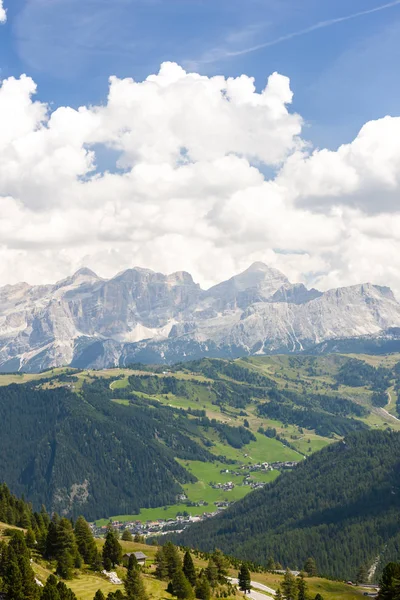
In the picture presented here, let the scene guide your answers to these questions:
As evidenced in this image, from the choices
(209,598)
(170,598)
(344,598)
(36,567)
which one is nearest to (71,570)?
(36,567)

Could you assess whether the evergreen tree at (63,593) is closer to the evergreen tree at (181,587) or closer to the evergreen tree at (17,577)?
the evergreen tree at (17,577)

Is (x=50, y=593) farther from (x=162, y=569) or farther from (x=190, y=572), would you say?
(x=162, y=569)

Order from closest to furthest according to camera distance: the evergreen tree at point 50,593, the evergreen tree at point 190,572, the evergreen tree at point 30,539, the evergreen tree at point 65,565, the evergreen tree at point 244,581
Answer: the evergreen tree at point 50,593 < the evergreen tree at point 65,565 < the evergreen tree at point 30,539 < the evergreen tree at point 190,572 < the evergreen tree at point 244,581

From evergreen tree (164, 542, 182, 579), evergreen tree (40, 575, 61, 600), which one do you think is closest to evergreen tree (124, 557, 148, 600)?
evergreen tree (40, 575, 61, 600)

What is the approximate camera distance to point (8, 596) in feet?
317

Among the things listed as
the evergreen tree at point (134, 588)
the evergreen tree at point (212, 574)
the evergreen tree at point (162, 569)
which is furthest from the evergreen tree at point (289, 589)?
the evergreen tree at point (134, 588)

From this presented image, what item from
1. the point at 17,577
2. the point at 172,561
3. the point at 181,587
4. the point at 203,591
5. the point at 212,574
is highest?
the point at 17,577

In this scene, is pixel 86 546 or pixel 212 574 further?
pixel 212 574

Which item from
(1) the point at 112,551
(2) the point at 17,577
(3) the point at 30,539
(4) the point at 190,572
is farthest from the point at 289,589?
(2) the point at 17,577

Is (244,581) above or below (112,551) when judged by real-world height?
below

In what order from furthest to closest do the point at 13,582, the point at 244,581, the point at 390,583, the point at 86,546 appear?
1. the point at 244,581
2. the point at 86,546
3. the point at 390,583
4. the point at 13,582

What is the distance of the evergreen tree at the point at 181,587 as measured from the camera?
133 m

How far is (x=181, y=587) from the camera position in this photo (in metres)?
134

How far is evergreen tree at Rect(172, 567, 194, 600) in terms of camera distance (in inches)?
5226
